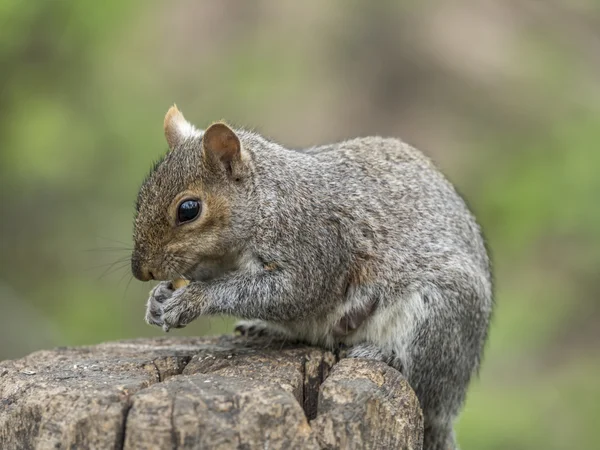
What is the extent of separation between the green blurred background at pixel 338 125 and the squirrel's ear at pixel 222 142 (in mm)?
864

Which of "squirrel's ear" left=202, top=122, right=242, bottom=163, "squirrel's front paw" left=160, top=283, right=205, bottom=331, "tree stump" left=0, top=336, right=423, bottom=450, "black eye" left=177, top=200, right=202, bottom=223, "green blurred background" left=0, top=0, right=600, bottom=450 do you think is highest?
"green blurred background" left=0, top=0, right=600, bottom=450

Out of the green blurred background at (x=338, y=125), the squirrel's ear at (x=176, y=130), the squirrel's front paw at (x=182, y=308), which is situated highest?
the green blurred background at (x=338, y=125)

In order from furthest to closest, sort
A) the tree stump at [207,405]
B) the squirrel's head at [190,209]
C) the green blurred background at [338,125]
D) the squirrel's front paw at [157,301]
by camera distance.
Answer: the green blurred background at [338,125]
the squirrel's front paw at [157,301]
the squirrel's head at [190,209]
the tree stump at [207,405]

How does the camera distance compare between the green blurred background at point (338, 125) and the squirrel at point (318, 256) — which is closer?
the squirrel at point (318, 256)

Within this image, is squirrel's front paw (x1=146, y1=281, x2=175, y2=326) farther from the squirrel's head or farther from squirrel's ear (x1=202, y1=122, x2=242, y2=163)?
squirrel's ear (x1=202, y1=122, x2=242, y2=163)

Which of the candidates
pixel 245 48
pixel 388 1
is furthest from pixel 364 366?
pixel 388 1

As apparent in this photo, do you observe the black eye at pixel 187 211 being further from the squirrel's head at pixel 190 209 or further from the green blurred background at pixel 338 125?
the green blurred background at pixel 338 125

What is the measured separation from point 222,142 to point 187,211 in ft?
1.29

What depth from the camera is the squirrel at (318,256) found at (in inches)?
185

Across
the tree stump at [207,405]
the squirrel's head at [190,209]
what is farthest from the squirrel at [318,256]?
the tree stump at [207,405]

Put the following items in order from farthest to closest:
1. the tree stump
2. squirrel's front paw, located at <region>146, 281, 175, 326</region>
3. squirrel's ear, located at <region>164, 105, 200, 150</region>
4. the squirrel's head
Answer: squirrel's ear, located at <region>164, 105, 200, 150</region>
squirrel's front paw, located at <region>146, 281, 175, 326</region>
the squirrel's head
the tree stump

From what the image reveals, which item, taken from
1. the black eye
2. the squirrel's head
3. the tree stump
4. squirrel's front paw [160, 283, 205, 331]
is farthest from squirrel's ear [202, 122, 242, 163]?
the tree stump

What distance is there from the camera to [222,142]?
15.6ft

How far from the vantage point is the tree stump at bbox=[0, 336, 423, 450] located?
3461 millimetres
